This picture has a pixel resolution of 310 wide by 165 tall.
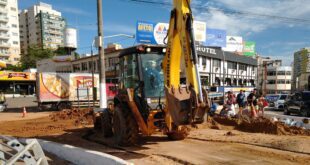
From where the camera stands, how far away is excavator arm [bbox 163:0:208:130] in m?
5.38

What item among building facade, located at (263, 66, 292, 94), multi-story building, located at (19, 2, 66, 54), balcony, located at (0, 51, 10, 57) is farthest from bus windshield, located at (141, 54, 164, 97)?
multi-story building, located at (19, 2, 66, 54)

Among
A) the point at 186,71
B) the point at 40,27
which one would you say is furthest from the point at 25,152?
the point at 40,27

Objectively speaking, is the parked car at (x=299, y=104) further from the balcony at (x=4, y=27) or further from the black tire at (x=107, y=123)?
the balcony at (x=4, y=27)

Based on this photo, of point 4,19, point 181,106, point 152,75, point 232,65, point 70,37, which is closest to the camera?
point 181,106

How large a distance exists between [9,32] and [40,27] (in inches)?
1003

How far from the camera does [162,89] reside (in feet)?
22.9

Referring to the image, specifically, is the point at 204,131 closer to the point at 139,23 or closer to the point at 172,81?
the point at 172,81

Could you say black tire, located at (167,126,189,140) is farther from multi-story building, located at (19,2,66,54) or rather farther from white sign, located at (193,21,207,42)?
multi-story building, located at (19,2,66,54)

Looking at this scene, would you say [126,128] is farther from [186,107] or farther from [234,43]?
[234,43]

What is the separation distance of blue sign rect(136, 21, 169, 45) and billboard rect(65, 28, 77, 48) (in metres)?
39.3

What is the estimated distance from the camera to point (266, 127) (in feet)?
31.5

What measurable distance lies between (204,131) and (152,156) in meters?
4.02

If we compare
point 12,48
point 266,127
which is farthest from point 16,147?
point 12,48

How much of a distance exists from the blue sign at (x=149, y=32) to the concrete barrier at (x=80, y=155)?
20989 millimetres
